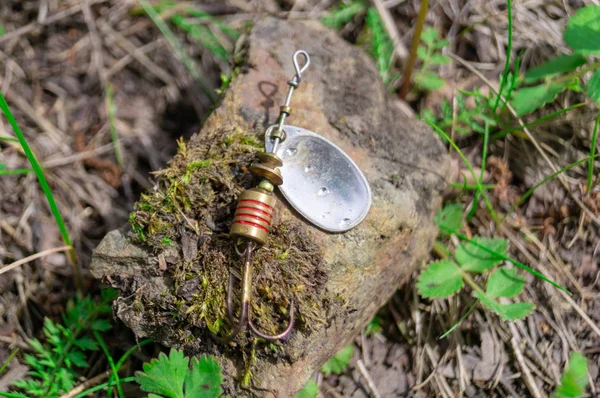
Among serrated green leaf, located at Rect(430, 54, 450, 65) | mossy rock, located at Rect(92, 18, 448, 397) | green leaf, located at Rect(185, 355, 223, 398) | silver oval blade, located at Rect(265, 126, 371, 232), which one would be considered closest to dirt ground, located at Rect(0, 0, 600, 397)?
serrated green leaf, located at Rect(430, 54, 450, 65)

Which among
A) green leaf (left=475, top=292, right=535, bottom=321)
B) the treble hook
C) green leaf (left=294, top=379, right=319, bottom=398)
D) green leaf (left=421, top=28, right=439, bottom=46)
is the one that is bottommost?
green leaf (left=294, top=379, right=319, bottom=398)

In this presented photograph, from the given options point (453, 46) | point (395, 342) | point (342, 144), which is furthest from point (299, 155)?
point (453, 46)

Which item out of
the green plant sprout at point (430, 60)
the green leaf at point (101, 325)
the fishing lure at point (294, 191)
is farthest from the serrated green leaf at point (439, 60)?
the green leaf at point (101, 325)

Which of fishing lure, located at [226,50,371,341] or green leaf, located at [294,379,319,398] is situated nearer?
fishing lure, located at [226,50,371,341]

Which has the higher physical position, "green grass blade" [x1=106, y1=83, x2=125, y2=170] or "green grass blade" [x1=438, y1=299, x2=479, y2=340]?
"green grass blade" [x1=106, y1=83, x2=125, y2=170]

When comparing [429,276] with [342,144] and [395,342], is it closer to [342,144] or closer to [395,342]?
[395,342]

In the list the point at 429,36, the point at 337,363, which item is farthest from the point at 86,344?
the point at 429,36

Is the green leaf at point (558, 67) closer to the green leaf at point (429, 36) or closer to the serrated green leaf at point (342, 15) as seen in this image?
the green leaf at point (429, 36)

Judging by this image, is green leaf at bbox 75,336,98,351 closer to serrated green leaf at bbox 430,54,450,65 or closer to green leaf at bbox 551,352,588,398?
green leaf at bbox 551,352,588,398
